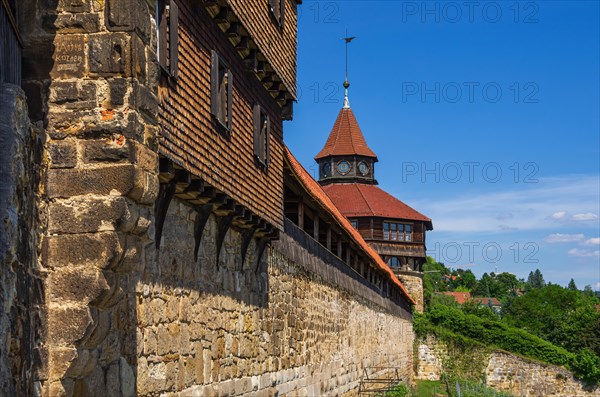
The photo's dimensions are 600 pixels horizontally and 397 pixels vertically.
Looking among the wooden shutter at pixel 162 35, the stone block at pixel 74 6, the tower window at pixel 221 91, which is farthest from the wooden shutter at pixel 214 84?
the stone block at pixel 74 6

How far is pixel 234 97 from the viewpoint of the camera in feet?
38.4

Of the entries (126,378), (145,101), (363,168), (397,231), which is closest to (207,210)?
(126,378)

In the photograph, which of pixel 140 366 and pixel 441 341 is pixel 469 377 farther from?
pixel 140 366

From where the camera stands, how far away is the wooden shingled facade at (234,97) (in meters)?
9.27

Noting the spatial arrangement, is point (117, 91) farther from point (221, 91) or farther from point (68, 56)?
point (221, 91)

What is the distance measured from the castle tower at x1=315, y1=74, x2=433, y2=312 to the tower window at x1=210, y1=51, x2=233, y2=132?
3759 centimetres

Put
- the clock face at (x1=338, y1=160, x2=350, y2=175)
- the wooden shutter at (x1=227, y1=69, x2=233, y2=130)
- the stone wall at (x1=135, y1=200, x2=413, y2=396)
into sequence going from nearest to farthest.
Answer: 1. the stone wall at (x1=135, y1=200, x2=413, y2=396)
2. the wooden shutter at (x1=227, y1=69, x2=233, y2=130)
3. the clock face at (x1=338, y1=160, x2=350, y2=175)

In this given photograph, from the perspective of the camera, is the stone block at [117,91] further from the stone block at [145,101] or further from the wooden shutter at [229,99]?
the wooden shutter at [229,99]

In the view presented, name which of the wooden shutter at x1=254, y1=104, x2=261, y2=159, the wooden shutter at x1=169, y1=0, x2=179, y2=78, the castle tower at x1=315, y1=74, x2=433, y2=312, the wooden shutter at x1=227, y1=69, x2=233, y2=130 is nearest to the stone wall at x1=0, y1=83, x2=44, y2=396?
the wooden shutter at x1=169, y1=0, x2=179, y2=78

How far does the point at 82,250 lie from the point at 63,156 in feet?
2.39

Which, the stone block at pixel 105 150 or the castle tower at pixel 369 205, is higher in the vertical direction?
the castle tower at pixel 369 205

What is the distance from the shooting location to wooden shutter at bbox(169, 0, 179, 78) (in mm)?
8953

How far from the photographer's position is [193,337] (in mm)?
9773

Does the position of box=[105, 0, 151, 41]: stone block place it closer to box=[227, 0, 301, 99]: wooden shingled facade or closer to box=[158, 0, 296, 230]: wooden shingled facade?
box=[158, 0, 296, 230]: wooden shingled facade
